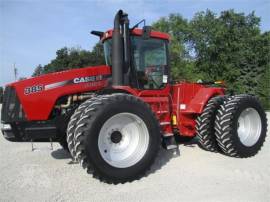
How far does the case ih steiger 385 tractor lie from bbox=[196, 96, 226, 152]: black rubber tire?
0.8 inches

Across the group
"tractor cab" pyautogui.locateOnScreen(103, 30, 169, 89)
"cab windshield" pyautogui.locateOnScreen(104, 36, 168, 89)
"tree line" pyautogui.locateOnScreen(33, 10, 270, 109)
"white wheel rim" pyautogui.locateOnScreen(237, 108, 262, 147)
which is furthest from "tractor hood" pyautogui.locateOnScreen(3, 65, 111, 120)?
"tree line" pyautogui.locateOnScreen(33, 10, 270, 109)

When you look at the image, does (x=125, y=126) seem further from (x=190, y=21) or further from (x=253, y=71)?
(x=190, y=21)

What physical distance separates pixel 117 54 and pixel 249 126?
11.6 feet

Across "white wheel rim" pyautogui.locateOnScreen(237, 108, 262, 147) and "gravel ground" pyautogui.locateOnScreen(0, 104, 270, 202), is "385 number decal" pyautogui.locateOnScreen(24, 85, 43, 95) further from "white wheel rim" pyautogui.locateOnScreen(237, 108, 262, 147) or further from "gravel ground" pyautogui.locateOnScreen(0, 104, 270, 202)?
"white wheel rim" pyautogui.locateOnScreen(237, 108, 262, 147)

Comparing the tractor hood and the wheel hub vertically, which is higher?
the tractor hood

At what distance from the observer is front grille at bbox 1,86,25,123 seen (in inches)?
252

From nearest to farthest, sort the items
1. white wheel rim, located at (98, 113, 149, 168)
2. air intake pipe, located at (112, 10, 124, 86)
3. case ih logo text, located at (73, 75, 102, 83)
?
white wheel rim, located at (98, 113, 149, 168) → case ih logo text, located at (73, 75, 102, 83) → air intake pipe, located at (112, 10, 124, 86)

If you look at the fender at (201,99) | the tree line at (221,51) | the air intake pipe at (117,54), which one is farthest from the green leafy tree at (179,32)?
the air intake pipe at (117,54)

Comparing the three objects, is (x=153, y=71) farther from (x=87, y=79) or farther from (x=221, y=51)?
(x=221, y=51)

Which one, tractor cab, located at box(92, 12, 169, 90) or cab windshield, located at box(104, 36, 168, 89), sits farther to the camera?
cab windshield, located at box(104, 36, 168, 89)

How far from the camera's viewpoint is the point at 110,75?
7.29 metres

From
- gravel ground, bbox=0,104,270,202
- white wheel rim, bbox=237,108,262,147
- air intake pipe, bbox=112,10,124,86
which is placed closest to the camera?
gravel ground, bbox=0,104,270,202

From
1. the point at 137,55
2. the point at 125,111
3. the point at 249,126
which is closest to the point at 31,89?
the point at 125,111

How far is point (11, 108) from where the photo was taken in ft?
21.4
